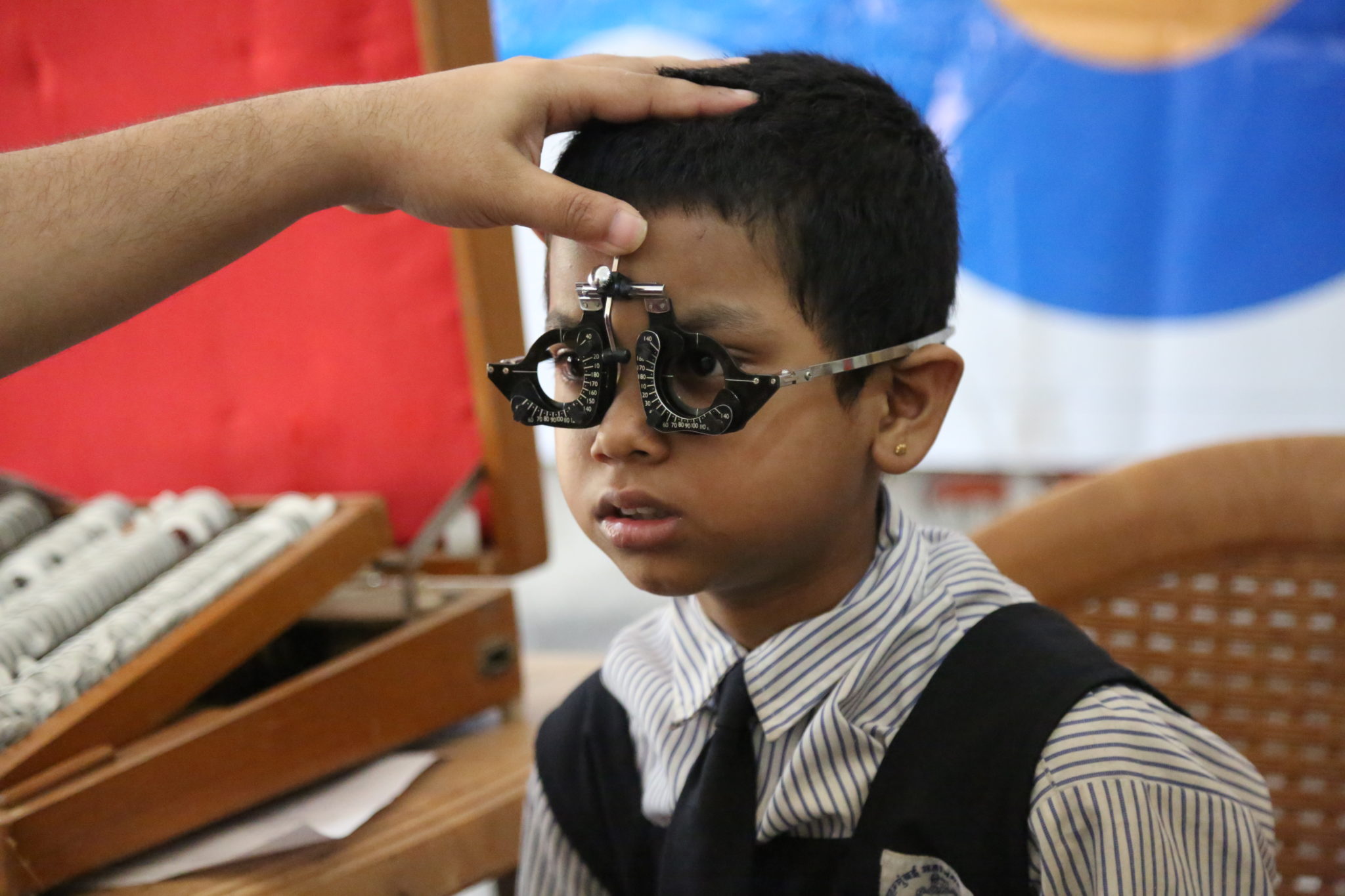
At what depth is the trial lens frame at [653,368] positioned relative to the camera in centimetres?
78

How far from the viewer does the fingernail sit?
30.7 inches

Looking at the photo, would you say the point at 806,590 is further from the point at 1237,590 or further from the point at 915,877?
the point at 1237,590

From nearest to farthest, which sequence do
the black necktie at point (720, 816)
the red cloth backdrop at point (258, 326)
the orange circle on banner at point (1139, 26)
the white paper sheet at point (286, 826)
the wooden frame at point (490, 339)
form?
the black necktie at point (720, 816), the white paper sheet at point (286, 826), the wooden frame at point (490, 339), the red cloth backdrop at point (258, 326), the orange circle on banner at point (1139, 26)

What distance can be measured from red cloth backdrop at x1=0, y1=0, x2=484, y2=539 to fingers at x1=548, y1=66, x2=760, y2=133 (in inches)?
23.0

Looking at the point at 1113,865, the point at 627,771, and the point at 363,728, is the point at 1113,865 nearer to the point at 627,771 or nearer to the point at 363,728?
the point at 627,771

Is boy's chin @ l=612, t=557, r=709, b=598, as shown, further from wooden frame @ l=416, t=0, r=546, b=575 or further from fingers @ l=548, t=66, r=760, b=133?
wooden frame @ l=416, t=0, r=546, b=575

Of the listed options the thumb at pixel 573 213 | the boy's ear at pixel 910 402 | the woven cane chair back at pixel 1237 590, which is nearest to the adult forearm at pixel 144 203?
the thumb at pixel 573 213

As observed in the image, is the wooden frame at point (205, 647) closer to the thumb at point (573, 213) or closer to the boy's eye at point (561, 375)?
the boy's eye at point (561, 375)

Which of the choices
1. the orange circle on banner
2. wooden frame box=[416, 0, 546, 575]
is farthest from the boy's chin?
the orange circle on banner

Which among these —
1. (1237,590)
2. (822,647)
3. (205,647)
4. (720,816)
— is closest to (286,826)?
(205,647)

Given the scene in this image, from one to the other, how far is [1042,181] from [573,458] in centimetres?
198

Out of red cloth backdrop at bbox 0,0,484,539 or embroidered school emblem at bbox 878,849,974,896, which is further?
red cloth backdrop at bbox 0,0,484,539

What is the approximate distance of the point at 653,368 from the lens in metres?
0.78

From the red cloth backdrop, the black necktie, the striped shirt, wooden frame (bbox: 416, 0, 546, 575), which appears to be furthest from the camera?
the red cloth backdrop
